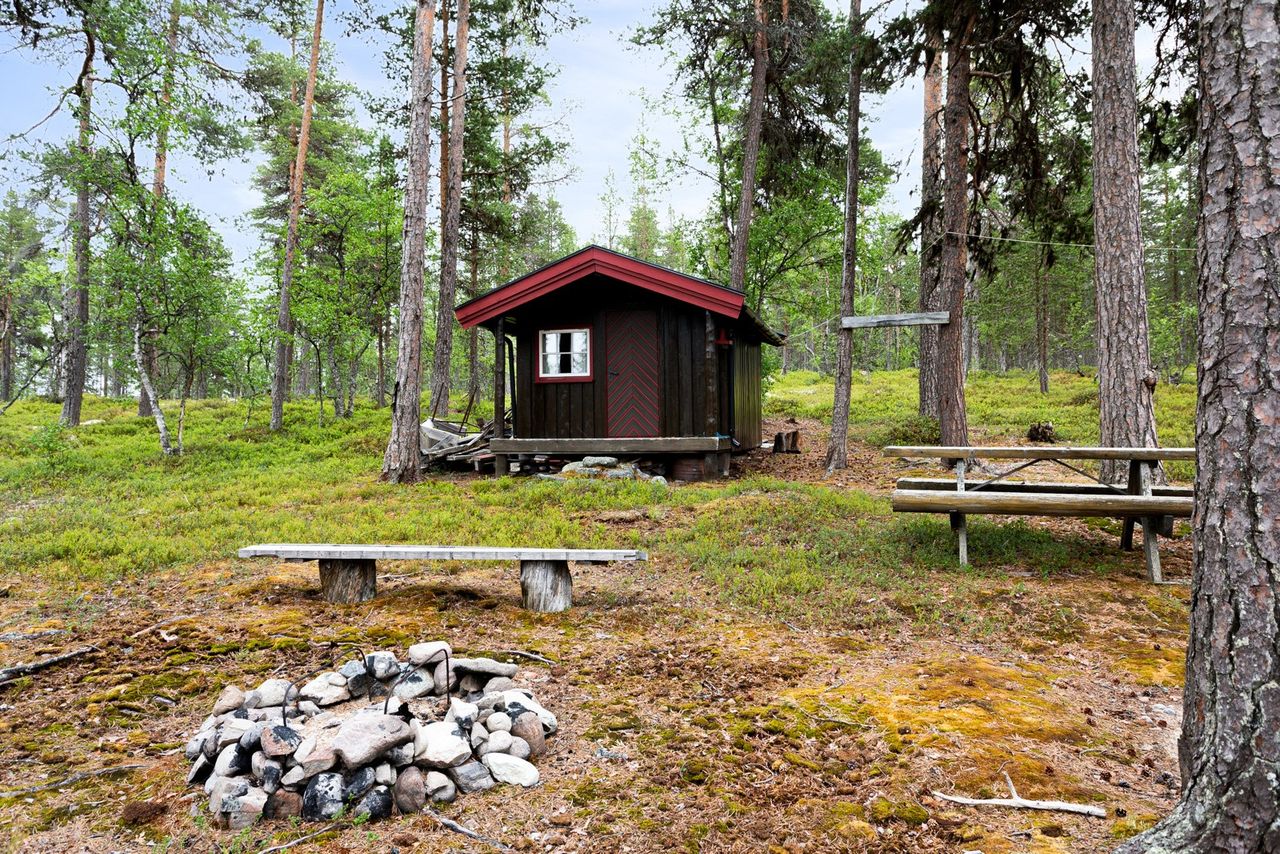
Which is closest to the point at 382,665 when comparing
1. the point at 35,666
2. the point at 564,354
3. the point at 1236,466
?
the point at 35,666

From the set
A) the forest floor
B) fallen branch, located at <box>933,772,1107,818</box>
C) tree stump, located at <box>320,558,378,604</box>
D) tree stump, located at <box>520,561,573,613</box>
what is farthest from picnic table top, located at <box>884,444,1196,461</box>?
tree stump, located at <box>320,558,378,604</box>

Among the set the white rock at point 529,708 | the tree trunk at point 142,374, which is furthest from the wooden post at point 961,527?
the tree trunk at point 142,374

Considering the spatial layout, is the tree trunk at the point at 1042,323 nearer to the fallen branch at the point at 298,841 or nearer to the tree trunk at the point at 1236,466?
the tree trunk at the point at 1236,466

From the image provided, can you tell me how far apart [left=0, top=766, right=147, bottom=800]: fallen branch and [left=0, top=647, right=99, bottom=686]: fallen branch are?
164 cm

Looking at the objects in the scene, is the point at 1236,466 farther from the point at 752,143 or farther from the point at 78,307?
the point at 78,307

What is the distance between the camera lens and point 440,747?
2955 millimetres

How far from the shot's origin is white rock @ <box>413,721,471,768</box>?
2896 mm

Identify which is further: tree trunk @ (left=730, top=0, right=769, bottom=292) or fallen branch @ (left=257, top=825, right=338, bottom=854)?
tree trunk @ (left=730, top=0, right=769, bottom=292)

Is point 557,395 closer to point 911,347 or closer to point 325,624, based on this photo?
point 325,624

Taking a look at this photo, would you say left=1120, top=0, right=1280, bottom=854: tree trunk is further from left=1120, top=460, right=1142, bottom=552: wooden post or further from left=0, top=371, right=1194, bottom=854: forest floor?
left=1120, top=460, right=1142, bottom=552: wooden post

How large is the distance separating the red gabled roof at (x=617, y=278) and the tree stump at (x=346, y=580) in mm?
8140

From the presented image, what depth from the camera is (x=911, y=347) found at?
169 ft

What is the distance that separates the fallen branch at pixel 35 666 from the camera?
4043 mm

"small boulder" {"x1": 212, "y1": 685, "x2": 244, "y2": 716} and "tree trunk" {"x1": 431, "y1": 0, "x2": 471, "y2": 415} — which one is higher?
"tree trunk" {"x1": 431, "y1": 0, "x2": 471, "y2": 415}
